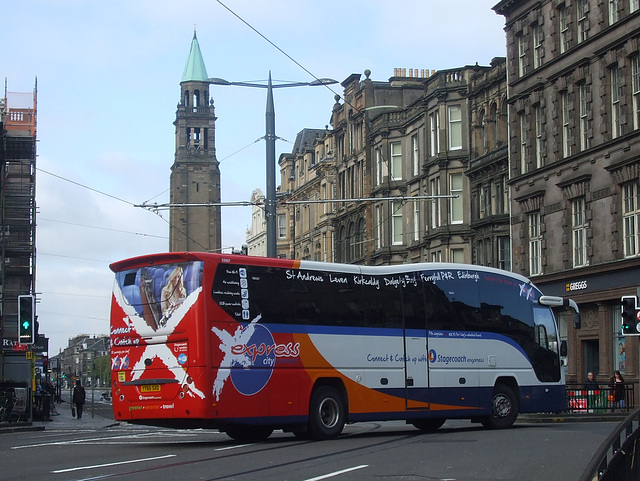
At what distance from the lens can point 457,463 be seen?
14016 mm

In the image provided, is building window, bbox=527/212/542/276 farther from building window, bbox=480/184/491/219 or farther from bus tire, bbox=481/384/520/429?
bus tire, bbox=481/384/520/429

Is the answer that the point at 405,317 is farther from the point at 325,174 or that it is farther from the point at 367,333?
the point at 325,174

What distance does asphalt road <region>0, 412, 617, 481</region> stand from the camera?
12648 millimetres

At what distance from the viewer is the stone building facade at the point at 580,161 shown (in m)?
35.5

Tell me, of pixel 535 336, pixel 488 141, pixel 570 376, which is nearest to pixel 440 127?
pixel 488 141

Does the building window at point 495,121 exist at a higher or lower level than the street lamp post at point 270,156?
A: higher

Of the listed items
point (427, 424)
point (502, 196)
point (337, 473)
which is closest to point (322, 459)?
point (337, 473)

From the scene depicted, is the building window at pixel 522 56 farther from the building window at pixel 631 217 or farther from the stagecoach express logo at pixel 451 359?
the stagecoach express logo at pixel 451 359

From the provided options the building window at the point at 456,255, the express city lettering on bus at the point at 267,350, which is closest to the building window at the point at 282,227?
the building window at the point at 456,255

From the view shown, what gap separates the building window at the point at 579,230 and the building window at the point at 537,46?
667cm

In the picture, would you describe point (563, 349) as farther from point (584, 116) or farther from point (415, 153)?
point (415, 153)

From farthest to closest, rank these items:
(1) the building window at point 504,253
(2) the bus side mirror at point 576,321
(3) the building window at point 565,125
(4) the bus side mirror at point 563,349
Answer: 1. (1) the building window at point 504,253
2. (3) the building window at point 565,125
3. (4) the bus side mirror at point 563,349
4. (2) the bus side mirror at point 576,321

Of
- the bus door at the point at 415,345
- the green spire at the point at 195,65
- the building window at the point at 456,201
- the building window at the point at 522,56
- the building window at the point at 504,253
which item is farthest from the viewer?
the green spire at the point at 195,65

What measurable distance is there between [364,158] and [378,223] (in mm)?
4882
